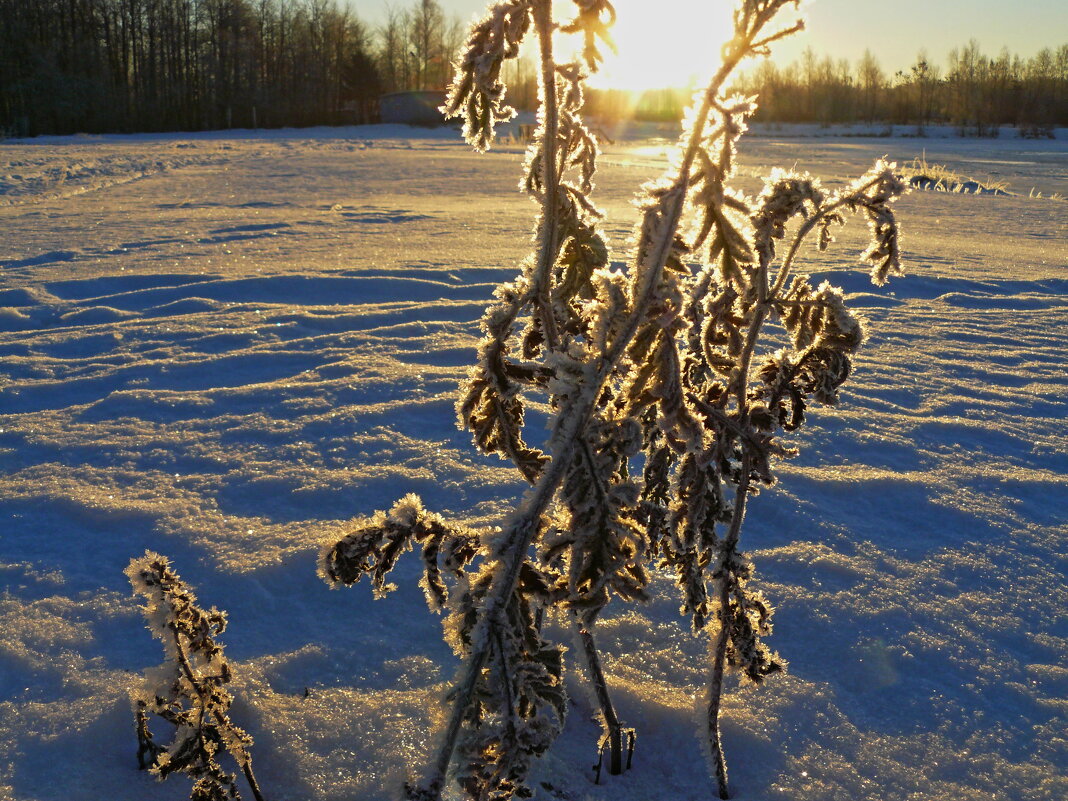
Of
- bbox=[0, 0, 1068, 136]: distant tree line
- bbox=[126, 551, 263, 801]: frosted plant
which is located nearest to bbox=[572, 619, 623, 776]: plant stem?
bbox=[126, 551, 263, 801]: frosted plant

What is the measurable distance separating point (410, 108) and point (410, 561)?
52864mm

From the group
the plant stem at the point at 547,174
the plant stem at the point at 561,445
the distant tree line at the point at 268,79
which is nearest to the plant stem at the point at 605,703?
the plant stem at the point at 561,445

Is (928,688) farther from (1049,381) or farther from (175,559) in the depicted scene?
(1049,381)

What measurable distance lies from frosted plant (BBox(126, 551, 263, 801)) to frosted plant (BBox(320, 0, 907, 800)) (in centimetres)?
31

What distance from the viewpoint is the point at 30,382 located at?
4016 millimetres

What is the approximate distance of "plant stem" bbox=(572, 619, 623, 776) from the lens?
4.71 feet

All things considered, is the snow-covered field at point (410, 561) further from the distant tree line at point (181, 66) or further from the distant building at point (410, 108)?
the distant building at point (410, 108)

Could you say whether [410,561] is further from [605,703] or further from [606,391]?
[606,391]

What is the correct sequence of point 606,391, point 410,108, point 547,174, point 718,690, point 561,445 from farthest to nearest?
point 410,108
point 718,690
point 606,391
point 547,174
point 561,445

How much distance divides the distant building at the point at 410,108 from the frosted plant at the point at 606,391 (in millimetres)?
50811

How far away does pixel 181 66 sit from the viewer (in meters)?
52.7

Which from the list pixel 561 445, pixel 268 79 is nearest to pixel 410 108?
pixel 268 79

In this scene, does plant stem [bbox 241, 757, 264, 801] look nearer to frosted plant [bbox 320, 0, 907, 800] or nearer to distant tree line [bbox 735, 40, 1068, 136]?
frosted plant [bbox 320, 0, 907, 800]

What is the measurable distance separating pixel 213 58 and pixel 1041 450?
58587 mm
